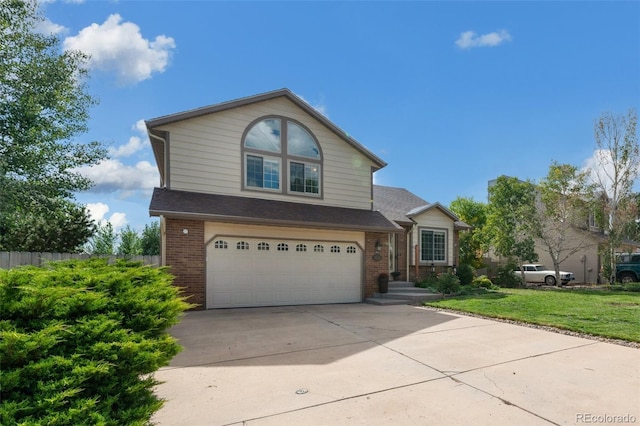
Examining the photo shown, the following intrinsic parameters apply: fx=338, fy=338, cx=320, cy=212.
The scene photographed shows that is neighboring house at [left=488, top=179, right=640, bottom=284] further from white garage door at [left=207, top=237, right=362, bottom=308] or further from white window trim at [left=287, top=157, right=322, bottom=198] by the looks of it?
white garage door at [left=207, top=237, right=362, bottom=308]

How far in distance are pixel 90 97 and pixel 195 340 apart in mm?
12075

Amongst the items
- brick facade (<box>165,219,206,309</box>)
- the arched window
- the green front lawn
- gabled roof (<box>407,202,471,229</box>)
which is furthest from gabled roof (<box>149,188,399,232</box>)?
gabled roof (<box>407,202,471,229</box>)

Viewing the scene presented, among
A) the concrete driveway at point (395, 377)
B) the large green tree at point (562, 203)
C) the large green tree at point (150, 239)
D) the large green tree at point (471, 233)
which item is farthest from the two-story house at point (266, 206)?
the large green tree at point (150, 239)

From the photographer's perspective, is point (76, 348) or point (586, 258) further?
point (586, 258)

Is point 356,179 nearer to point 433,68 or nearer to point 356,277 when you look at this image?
point 356,277

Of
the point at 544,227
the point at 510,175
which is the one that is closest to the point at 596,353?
the point at 544,227

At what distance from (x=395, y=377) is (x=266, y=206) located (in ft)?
24.1

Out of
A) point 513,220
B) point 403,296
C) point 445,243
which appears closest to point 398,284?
point 403,296

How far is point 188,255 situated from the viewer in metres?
9.55

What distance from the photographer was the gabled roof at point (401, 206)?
16327mm

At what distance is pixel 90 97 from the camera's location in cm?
1350

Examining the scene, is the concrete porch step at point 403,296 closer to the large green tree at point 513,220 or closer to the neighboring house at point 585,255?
the large green tree at point 513,220

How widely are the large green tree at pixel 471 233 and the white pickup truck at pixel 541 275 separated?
8.12 ft

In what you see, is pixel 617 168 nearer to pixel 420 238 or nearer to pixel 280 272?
pixel 420 238
